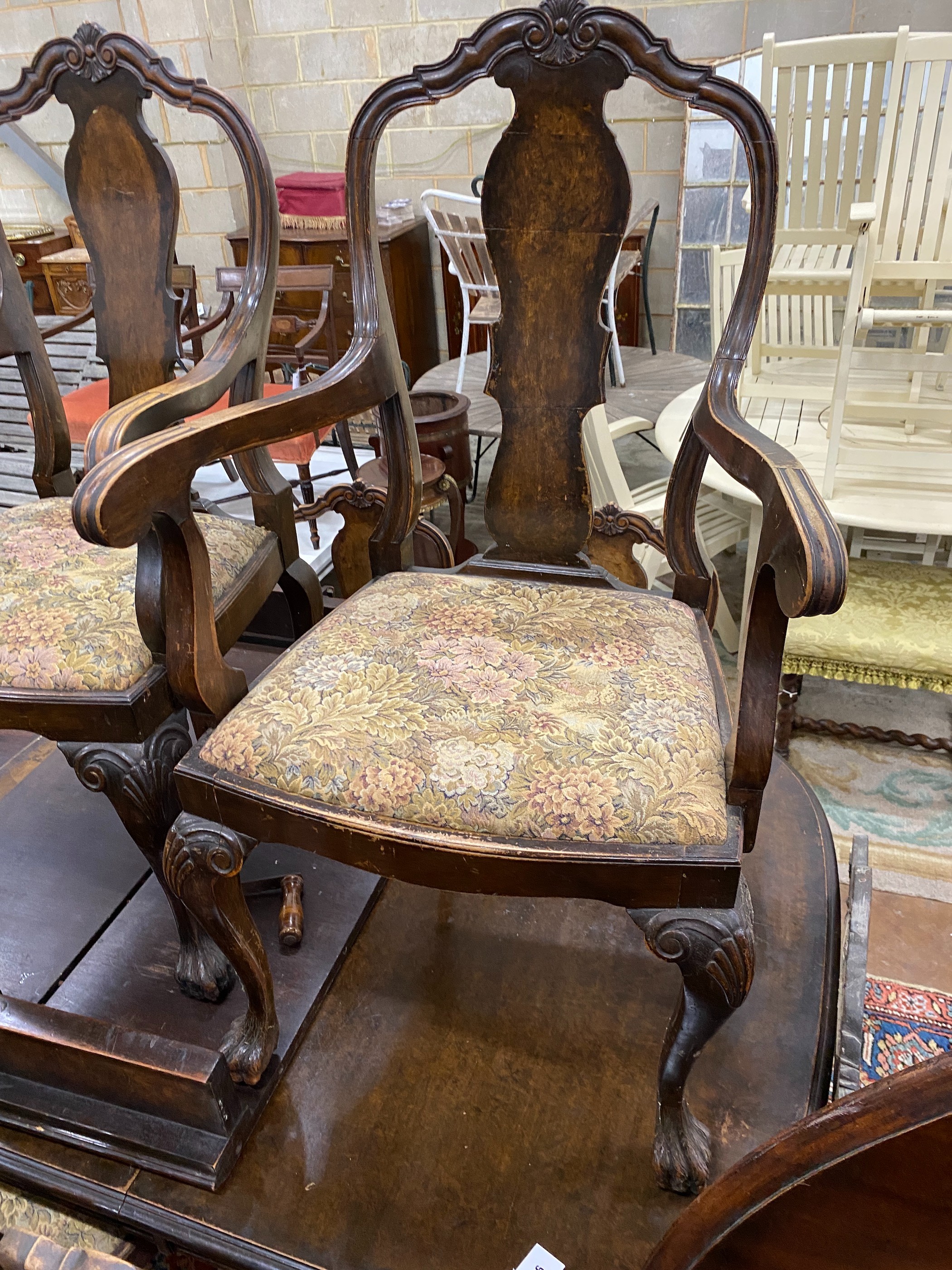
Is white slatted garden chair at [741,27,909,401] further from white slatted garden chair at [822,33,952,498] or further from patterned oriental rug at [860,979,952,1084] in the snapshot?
patterned oriental rug at [860,979,952,1084]

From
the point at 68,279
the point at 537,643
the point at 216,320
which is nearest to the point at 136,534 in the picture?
the point at 537,643

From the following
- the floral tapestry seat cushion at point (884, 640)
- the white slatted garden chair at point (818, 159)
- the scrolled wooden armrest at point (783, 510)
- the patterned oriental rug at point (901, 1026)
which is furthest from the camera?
the white slatted garden chair at point (818, 159)

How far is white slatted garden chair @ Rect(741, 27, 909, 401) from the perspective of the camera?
1.95m

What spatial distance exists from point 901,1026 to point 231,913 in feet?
3.37

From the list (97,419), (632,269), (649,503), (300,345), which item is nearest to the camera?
(649,503)

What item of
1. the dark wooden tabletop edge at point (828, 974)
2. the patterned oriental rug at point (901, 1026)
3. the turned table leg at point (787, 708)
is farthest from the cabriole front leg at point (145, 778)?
the turned table leg at point (787, 708)

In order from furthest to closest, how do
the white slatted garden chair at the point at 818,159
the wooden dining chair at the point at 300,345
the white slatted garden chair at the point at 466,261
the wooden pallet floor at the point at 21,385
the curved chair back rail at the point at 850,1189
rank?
the wooden pallet floor at the point at 21,385 < the white slatted garden chair at the point at 466,261 < the wooden dining chair at the point at 300,345 < the white slatted garden chair at the point at 818,159 < the curved chair back rail at the point at 850,1189

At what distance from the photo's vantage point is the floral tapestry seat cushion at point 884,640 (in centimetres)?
166

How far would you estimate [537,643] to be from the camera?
949 mm

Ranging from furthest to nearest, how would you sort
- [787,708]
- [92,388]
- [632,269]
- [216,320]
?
[632,269]
[92,388]
[216,320]
[787,708]

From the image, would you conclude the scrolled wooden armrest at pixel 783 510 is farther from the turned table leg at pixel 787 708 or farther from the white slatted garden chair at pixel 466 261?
the white slatted garden chair at pixel 466 261

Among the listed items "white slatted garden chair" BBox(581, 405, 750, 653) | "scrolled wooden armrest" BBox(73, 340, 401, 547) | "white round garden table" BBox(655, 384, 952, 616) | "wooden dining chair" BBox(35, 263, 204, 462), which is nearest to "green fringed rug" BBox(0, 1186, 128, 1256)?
"scrolled wooden armrest" BBox(73, 340, 401, 547)

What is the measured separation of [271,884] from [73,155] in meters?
1.09

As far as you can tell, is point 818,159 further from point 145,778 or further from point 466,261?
point 145,778
